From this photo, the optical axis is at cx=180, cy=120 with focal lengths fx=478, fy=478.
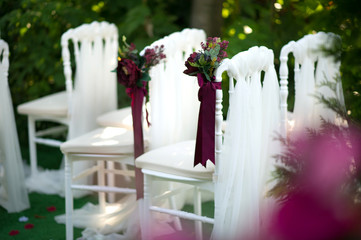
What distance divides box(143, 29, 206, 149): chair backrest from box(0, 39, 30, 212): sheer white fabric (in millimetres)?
997

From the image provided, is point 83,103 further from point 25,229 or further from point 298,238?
point 298,238

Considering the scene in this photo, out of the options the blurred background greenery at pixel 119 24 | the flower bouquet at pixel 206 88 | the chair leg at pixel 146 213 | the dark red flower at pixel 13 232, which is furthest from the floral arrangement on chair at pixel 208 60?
the dark red flower at pixel 13 232

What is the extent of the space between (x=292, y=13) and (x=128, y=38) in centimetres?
151

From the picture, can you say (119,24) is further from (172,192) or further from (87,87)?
(172,192)

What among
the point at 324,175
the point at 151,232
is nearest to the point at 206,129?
the point at 151,232

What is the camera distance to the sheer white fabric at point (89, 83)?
343 centimetres

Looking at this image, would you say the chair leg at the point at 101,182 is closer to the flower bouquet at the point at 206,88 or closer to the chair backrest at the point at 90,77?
the chair backrest at the point at 90,77

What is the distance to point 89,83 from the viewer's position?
348 centimetres

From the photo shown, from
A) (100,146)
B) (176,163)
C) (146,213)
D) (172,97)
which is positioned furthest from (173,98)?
(146,213)

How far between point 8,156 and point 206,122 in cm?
160

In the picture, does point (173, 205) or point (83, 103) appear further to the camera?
→ point (83, 103)

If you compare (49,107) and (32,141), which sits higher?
(49,107)

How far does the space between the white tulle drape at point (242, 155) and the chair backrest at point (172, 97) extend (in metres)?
0.74

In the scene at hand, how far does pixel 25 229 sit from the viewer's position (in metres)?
2.91
